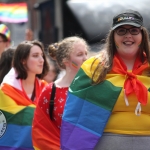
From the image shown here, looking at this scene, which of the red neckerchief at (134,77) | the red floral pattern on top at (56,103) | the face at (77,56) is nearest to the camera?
the red neckerchief at (134,77)

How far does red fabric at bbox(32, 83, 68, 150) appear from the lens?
474cm

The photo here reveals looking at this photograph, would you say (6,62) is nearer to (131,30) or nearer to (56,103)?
(56,103)

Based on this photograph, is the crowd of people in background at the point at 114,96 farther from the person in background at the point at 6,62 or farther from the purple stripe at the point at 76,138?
the person in background at the point at 6,62

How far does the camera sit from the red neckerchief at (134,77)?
3861mm

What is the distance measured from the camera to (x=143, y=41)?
4066mm

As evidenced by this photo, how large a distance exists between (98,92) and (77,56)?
112 centimetres

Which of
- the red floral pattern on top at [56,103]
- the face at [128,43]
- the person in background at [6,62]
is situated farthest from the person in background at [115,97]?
the person in background at [6,62]

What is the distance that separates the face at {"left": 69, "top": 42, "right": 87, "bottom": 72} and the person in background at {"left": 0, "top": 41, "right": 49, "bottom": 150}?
826 mm

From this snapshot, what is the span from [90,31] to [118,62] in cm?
391

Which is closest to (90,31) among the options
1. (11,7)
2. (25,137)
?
(25,137)

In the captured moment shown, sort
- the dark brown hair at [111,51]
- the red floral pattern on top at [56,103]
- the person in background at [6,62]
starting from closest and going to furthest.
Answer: the dark brown hair at [111,51]
the red floral pattern on top at [56,103]
the person in background at [6,62]

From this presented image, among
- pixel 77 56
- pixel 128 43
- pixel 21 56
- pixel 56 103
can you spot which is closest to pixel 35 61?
pixel 21 56

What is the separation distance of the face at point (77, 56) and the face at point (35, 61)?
0.84 metres

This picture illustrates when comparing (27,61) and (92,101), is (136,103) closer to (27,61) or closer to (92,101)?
(92,101)
